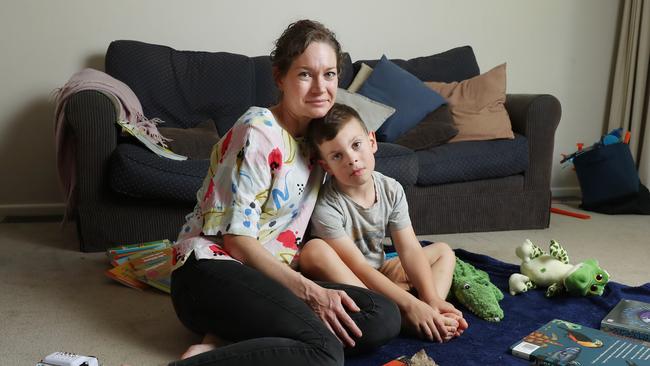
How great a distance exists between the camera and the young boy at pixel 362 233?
1.61 meters

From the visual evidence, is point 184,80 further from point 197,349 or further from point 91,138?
point 197,349

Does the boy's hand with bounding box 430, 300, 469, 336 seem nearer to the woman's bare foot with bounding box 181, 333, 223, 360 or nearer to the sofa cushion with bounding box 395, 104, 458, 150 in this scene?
the woman's bare foot with bounding box 181, 333, 223, 360

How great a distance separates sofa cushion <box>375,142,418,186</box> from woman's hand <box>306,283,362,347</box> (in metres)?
1.26

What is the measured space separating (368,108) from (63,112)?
133 centimetres

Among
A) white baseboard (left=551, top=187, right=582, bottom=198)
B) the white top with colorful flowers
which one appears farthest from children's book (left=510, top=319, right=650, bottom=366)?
white baseboard (left=551, top=187, right=582, bottom=198)

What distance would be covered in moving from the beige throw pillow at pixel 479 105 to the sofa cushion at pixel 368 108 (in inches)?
14.9

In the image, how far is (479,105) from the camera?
3.14 meters

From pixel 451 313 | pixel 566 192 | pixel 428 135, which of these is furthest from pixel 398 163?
pixel 566 192

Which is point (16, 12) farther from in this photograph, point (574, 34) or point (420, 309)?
point (574, 34)

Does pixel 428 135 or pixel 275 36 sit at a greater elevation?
pixel 275 36

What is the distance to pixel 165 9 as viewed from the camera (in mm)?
3281

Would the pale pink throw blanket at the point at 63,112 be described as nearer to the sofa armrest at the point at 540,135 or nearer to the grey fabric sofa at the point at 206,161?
the grey fabric sofa at the point at 206,161

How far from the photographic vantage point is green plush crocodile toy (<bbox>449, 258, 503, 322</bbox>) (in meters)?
1.78

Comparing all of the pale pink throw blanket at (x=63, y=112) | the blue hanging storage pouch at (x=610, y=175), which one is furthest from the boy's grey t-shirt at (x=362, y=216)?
the blue hanging storage pouch at (x=610, y=175)
